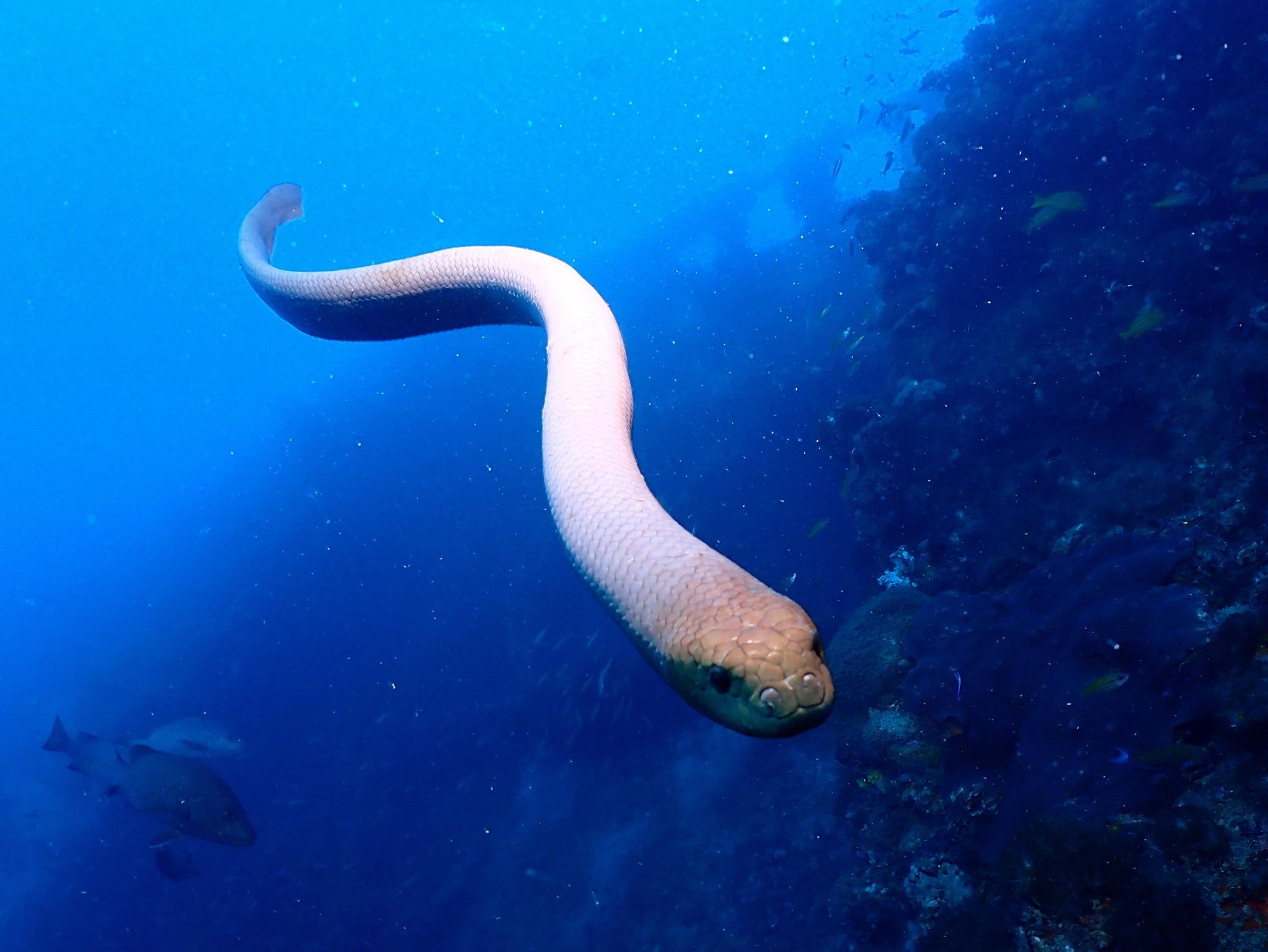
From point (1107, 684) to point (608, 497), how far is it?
4.40m

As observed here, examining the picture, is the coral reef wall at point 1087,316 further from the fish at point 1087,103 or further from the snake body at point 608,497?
the snake body at point 608,497

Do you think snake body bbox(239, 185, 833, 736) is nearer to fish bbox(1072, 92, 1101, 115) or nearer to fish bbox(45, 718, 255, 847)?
fish bbox(45, 718, 255, 847)

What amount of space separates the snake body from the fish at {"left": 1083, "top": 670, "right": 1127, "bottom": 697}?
3968 millimetres

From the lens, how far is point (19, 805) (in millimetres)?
19281

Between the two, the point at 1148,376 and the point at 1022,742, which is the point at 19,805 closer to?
the point at 1022,742

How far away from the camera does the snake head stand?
5.05 feet

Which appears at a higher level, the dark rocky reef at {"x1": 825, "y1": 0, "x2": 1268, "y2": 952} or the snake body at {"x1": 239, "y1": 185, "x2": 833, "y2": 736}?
the snake body at {"x1": 239, "y1": 185, "x2": 833, "y2": 736}

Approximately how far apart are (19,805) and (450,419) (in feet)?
55.9

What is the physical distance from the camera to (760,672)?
155 centimetres

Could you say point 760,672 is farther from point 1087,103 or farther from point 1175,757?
point 1087,103

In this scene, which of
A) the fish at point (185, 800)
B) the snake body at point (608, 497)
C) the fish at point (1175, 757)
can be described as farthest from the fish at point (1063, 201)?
the fish at point (185, 800)

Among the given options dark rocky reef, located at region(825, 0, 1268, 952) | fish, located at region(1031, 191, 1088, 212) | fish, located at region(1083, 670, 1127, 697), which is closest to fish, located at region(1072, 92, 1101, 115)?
dark rocky reef, located at region(825, 0, 1268, 952)

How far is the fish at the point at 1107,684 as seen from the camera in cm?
456

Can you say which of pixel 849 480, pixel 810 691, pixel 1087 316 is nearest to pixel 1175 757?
pixel 810 691
